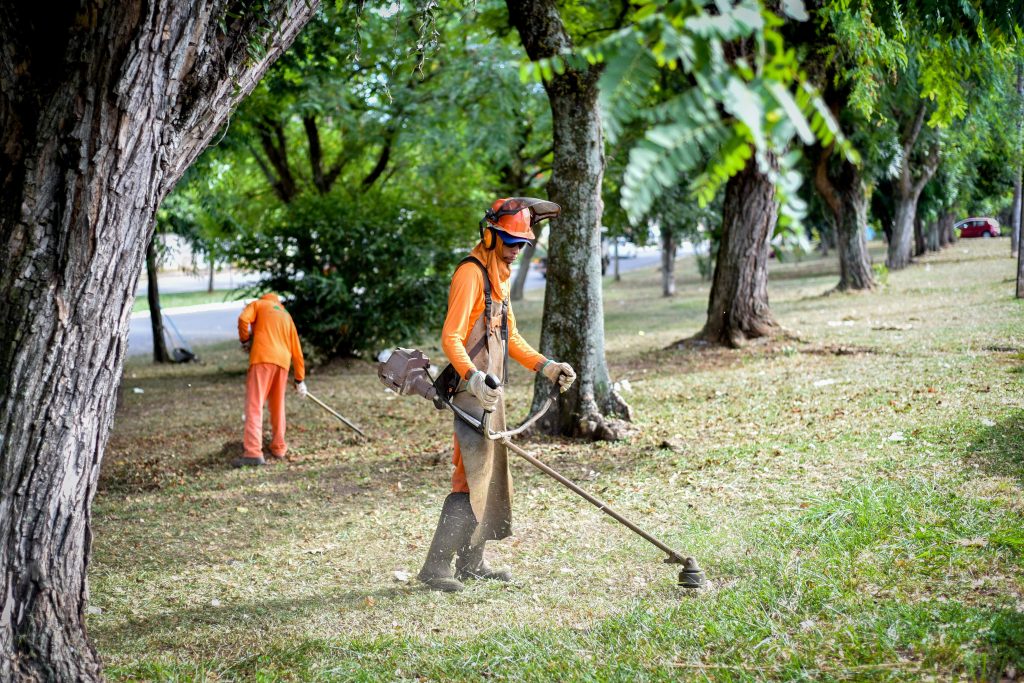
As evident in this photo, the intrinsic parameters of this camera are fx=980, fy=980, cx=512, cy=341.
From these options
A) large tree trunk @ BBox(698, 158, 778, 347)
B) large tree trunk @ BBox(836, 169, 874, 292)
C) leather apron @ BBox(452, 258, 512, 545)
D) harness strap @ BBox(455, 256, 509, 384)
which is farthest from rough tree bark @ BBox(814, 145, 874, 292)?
leather apron @ BBox(452, 258, 512, 545)

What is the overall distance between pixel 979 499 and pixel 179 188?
13.7 meters

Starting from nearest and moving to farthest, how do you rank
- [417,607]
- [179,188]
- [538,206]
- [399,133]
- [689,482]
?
1. [417,607]
2. [538,206]
3. [689,482]
4. [179,188]
5. [399,133]

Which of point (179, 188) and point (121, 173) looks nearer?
point (121, 173)

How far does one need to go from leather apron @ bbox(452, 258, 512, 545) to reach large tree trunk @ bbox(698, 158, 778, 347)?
31.1 ft

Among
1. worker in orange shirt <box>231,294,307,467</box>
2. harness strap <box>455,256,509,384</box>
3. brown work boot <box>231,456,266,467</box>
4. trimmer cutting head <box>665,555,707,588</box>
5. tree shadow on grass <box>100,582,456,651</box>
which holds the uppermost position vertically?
harness strap <box>455,256,509,384</box>

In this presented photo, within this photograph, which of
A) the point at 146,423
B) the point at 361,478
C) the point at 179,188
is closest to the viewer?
the point at 361,478

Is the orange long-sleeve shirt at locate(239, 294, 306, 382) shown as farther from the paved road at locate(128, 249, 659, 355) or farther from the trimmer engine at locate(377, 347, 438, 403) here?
the paved road at locate(128, 249, 659, 355)

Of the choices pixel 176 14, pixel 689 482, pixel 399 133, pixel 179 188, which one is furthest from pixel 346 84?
pixel 176 14

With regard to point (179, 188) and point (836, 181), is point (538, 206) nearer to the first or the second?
point (179, 188)

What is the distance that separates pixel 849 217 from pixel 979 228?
110 feet

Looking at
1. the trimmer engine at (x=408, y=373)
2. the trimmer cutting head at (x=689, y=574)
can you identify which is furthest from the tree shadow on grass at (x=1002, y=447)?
the trimmer engine at (x=408, y=373)

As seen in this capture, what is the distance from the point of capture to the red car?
5178cm

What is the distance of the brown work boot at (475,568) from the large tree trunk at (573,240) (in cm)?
335

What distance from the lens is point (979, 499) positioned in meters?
5.87
